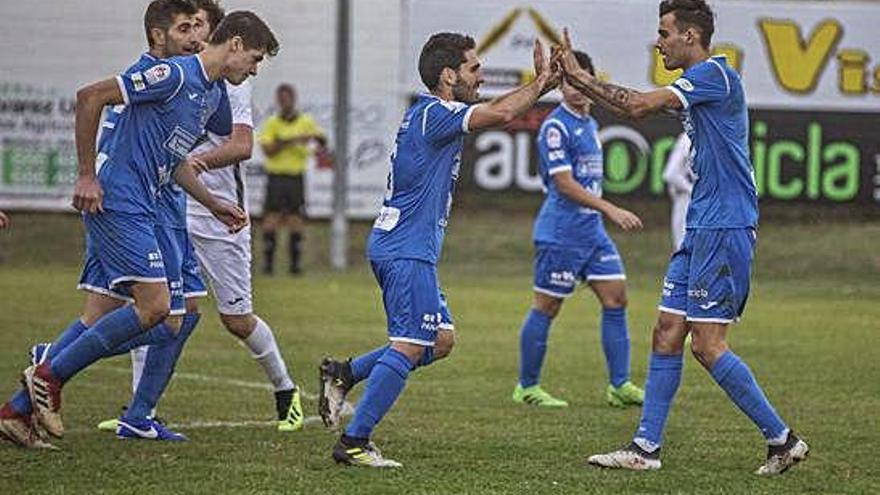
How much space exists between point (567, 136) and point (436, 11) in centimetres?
1696

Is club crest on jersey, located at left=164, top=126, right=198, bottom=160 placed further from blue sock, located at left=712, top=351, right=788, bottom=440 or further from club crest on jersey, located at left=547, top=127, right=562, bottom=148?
club crest on jersey, located at left=547, top=127, right=562, bottom=148

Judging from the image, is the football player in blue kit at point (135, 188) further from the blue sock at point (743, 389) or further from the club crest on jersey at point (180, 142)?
the blue sock at point (743, 389)

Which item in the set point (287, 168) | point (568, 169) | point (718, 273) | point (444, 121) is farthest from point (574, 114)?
point (287, 168)

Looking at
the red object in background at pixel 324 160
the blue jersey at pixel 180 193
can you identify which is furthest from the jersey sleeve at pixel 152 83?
the red object in background at pixel 324 160

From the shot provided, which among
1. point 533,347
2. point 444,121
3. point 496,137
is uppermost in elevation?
point 444,121

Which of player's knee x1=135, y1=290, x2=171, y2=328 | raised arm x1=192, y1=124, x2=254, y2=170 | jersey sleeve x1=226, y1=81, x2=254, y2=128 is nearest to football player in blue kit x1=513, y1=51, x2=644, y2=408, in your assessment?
jersey sleeve x1=226, y1=81, x2=254, y2=128

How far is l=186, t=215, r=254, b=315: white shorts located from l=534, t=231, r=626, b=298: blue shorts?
258 centimetres

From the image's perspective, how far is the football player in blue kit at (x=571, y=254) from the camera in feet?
41.1

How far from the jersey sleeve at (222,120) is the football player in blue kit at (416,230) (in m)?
1.37

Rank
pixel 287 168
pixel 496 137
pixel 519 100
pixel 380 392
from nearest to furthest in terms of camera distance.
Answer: pixel 519 100, pixel 380 392, pixel 287 168, pixel 496 137

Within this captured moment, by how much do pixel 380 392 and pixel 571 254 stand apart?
3.86 metres

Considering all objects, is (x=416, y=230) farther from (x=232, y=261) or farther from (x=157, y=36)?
(x=232, y=261)

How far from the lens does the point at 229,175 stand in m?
10.9

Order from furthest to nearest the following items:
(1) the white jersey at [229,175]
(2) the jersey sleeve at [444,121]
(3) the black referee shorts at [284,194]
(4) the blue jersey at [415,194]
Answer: (3) the black referee shorts at [284,194] < (1) the white jersey at [229,175] < (4) the blue jersey at [415,194] < (2) the jersey sleeve at [444,121]
